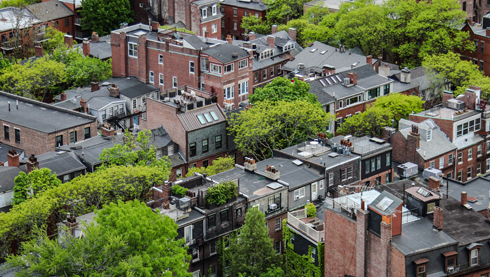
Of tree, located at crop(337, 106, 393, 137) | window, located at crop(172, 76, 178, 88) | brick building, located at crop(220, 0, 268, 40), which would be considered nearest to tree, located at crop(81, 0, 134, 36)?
brick building, located at crop(220, 0, 268, 40)

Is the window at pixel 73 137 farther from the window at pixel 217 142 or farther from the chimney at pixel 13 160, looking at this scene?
the window at pixel 217 142

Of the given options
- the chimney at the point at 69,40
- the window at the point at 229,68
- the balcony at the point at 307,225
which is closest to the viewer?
the balcony at the point at 307,225

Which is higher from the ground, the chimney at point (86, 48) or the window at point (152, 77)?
the chimney at point (86, 48)

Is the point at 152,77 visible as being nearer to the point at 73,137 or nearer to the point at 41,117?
the point at 41,117

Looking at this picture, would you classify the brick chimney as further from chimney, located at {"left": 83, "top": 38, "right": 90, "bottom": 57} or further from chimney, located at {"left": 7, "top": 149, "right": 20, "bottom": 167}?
chimney, located at {"left": 7, "top": 149, "right": 20, "bottom": 167}

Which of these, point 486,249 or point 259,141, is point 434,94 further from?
point 486,249

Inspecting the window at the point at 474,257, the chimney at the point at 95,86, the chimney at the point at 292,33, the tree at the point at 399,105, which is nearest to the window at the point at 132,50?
the chimney at the point at 95,86

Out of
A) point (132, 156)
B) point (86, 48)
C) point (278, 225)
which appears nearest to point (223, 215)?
point (278, 225)
